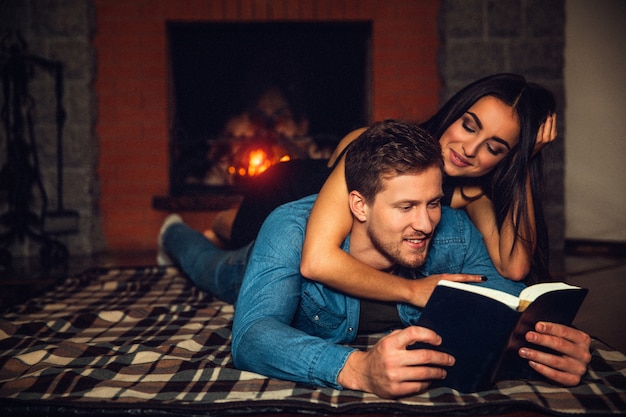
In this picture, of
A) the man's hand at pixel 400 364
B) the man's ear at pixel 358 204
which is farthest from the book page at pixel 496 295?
the man's ear at pixel 358 204

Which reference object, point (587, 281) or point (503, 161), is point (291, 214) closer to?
point (503, 161)

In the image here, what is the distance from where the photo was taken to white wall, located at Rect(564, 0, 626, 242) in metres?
3.06

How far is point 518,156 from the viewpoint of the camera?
154 centimetres

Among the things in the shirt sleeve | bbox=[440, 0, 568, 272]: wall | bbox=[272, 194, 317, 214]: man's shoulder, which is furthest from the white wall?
the shirt sleeve

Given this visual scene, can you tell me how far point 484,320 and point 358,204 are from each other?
1.41 feet

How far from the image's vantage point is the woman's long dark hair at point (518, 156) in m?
1.53

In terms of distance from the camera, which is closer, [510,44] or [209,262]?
[209,262]

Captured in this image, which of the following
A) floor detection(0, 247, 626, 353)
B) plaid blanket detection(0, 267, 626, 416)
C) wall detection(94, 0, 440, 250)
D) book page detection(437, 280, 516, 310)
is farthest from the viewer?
wall detection(94, 0, 440, 250)

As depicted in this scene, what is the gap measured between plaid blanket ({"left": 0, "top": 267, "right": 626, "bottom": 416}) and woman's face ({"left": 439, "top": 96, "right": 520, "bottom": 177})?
527 millimetres

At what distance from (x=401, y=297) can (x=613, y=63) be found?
2.46 meters

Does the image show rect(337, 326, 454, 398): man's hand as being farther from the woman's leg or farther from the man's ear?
the woman's leg

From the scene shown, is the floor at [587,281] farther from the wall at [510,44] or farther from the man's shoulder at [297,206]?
the man's shoulder at [297,206]

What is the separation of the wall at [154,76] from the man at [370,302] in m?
1.80

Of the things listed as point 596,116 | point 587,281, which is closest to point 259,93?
point 596,116
